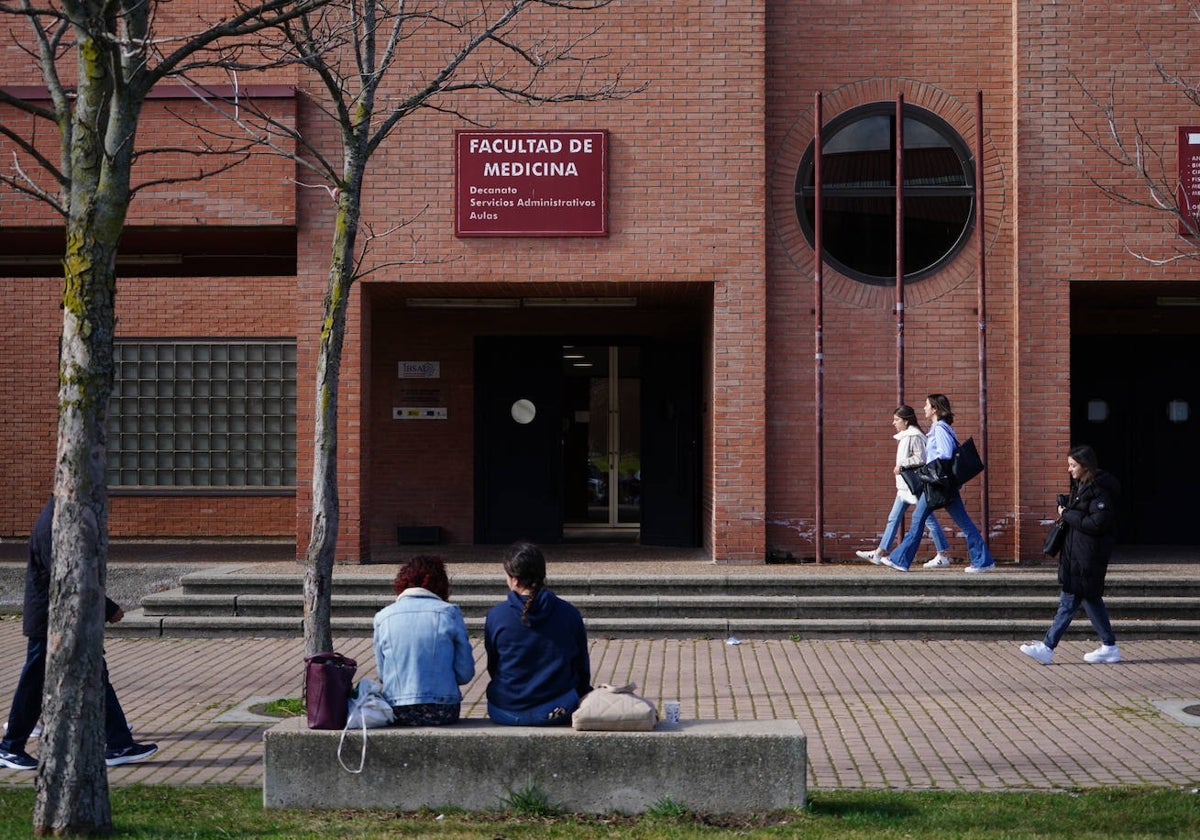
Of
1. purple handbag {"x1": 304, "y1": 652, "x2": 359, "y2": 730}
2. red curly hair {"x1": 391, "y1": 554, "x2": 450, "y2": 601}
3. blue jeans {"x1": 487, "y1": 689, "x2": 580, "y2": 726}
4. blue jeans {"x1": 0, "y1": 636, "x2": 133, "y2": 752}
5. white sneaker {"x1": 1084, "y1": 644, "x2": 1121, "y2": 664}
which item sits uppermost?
red curly hair {"x1": 391, "y1": 554, "x2": 450, "y2": 601}

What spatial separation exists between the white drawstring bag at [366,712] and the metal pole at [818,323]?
352 inches

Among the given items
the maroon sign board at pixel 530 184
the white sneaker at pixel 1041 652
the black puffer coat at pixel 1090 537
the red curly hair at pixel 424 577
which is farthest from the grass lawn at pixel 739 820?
the maroon sign board at pixel 530 184

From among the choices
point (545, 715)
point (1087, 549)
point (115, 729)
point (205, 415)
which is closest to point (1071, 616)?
point (1087, 549)

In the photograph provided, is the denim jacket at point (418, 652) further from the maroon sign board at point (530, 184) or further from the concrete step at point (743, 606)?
the maroon sign board at point (530, 184)

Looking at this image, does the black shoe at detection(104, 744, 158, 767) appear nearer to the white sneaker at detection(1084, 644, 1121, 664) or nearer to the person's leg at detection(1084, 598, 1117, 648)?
the person's leg at detection(1084, 598, 1117, 648)

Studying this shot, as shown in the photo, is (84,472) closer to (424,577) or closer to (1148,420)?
(424,577)

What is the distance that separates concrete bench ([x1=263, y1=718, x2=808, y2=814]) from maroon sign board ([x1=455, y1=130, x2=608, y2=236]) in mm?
9085

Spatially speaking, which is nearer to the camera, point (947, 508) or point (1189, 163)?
point (947, 508)

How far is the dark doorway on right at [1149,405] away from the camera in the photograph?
18359mm

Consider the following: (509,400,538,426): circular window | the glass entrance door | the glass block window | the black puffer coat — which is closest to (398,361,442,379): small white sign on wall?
(509,400,538,426): circular window

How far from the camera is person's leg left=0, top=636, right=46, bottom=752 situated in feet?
26.1

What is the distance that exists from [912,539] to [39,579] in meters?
8.51

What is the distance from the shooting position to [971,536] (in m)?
14.0

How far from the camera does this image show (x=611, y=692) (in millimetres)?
6676
